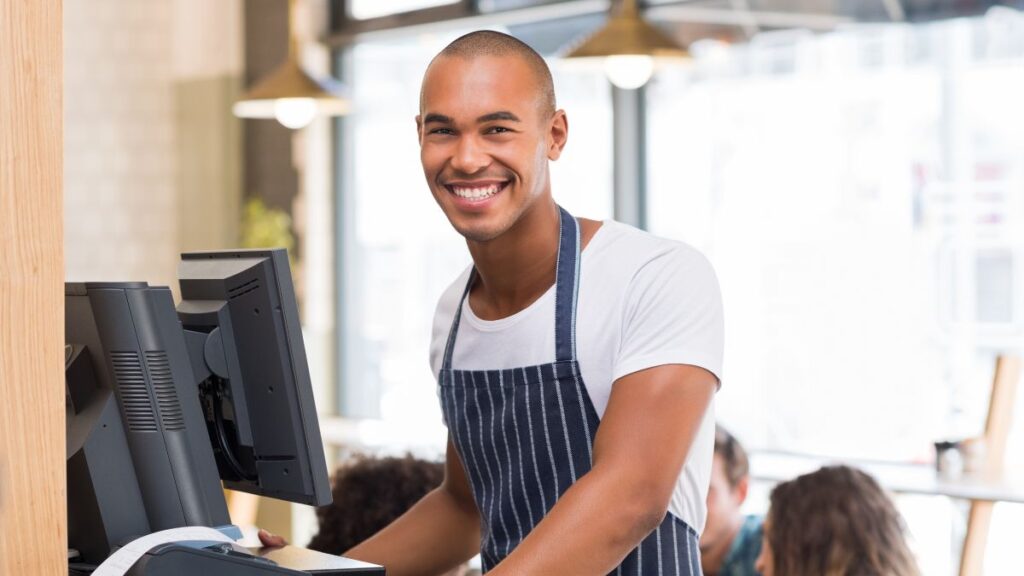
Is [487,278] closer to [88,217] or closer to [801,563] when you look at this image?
[801,563]

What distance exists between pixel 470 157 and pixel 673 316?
0.27 m

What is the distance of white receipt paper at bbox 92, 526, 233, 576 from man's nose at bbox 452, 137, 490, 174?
45 cm

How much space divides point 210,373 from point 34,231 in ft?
0.87

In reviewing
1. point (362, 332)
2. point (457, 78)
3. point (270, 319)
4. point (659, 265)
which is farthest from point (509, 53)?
point (362, 332)

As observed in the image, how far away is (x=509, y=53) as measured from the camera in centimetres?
142

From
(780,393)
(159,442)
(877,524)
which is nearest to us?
(159,442)

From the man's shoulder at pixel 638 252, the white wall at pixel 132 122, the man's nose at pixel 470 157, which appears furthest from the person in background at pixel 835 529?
the white wall at pixel 132 122

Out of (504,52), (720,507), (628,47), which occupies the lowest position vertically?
(720,507)

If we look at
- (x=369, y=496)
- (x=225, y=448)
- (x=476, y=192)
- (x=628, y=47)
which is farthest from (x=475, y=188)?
(x=628, y=47)

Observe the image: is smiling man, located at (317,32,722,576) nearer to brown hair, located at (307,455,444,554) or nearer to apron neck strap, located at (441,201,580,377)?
apron neck strap, located at (441,201,580,377)

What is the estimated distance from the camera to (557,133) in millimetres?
1522

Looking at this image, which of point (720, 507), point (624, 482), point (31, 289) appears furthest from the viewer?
point (720, 507)

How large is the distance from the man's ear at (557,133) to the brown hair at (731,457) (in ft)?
5.38

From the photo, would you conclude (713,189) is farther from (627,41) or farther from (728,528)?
(728,528)
